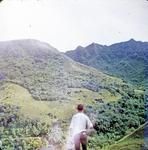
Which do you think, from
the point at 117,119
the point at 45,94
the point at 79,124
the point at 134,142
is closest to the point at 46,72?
the point at 45,94

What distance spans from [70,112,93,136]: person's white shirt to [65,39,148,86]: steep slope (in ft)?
2.09

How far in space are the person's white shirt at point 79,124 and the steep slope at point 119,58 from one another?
2.09ft

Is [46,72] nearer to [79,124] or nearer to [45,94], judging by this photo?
[45,94]

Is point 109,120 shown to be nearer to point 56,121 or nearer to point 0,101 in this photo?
point 56,121

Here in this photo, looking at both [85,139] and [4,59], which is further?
[4,59]

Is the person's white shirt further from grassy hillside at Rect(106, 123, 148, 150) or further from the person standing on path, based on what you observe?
grassy hillside at Rect(106, 123, 148, 150)

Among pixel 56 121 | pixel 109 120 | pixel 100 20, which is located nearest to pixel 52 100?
pixel 56 121

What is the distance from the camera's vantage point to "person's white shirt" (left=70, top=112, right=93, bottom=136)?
554 centimetres

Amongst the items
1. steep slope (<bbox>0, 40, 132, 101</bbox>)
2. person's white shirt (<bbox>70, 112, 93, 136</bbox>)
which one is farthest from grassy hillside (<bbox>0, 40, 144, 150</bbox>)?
person's white shirt (<bbox>70, 112, 93, 136</bbox>)

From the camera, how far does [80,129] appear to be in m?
5.52

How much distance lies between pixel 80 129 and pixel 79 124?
61mm

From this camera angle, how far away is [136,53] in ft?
19.9

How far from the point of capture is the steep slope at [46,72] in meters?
5.98

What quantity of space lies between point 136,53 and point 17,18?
1266 mm
